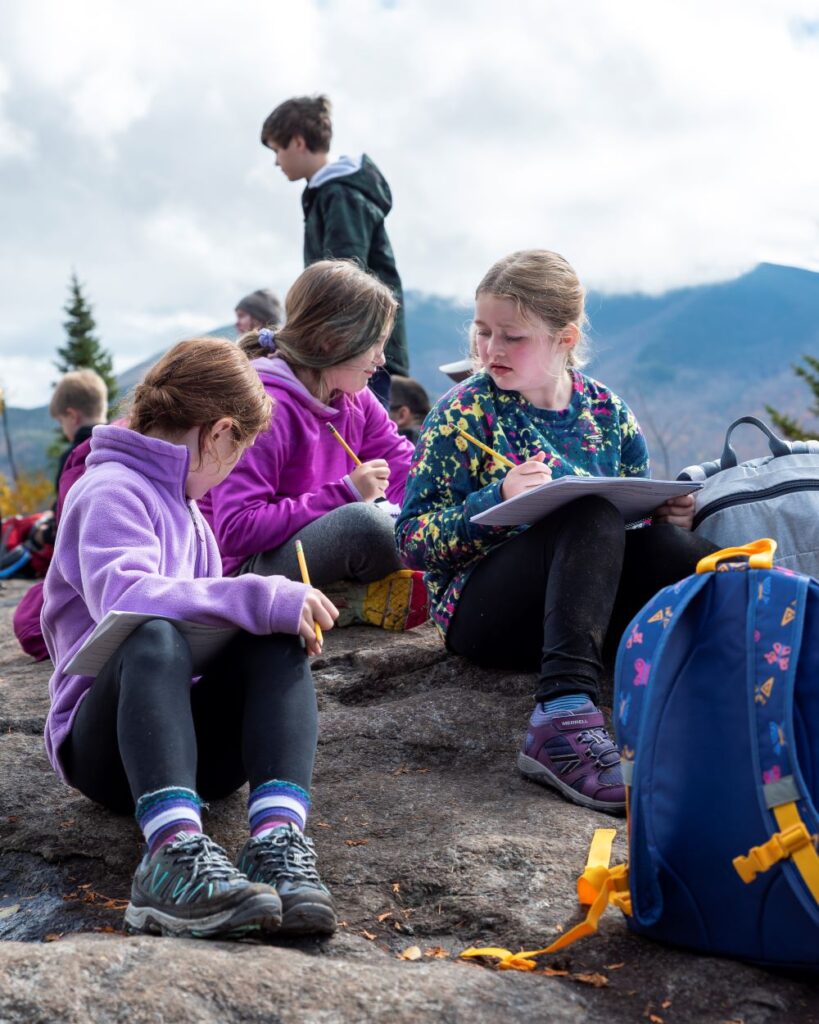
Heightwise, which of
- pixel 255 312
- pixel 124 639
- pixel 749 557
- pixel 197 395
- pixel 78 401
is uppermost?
pixel 255 312

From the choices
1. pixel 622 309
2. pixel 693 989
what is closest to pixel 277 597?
pixel 693 989

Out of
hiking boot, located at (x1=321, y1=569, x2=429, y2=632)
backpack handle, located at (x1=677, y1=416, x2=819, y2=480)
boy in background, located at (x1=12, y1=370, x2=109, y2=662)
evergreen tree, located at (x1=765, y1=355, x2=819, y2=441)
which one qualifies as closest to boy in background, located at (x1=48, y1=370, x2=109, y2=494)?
boy in background, located at (x1=12, y1=370, x2=109, y2=662)

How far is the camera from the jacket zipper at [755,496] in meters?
3.02

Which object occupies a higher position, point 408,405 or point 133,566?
point 408,405

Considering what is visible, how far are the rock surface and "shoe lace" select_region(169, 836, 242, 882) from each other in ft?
0.36

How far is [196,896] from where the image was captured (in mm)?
1806

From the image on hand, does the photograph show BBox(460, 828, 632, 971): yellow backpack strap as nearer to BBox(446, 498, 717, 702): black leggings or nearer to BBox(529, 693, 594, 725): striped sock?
BBox(529, 693, 594, 725): striped sock

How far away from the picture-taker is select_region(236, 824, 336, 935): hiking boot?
1.84 metres

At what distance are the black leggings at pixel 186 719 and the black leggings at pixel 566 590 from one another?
2.40 ft

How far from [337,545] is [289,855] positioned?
191cm

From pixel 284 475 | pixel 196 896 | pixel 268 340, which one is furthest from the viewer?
pixel 268 340

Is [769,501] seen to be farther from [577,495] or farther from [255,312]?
[255,312]

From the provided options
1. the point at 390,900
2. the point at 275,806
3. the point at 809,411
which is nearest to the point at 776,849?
the point at 390,900

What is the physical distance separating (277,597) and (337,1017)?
33.2 inches
